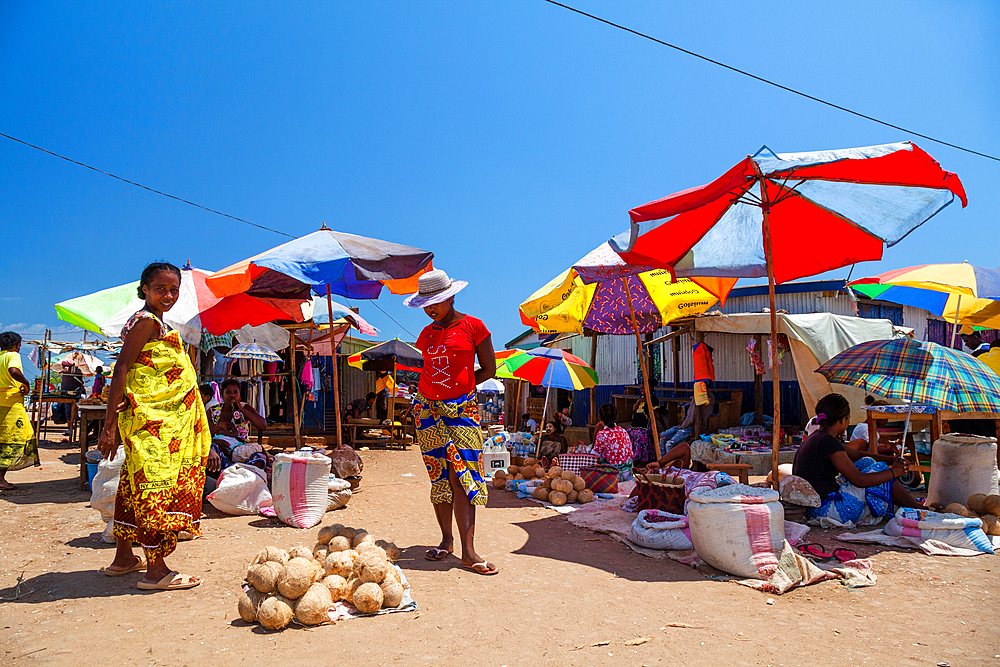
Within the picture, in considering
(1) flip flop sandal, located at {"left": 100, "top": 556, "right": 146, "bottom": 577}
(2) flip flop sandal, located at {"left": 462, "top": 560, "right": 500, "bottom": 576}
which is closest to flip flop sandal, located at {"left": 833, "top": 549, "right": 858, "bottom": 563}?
(2) flip flop sandal, located at {"left": 462, "top": 560, "right": 500, "bottom": 576}

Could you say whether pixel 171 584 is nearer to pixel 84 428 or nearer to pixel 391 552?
pixel 391 552

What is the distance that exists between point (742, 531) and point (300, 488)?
336 centimetres

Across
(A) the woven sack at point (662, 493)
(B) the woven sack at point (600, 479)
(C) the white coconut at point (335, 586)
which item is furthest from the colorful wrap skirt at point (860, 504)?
(C) the white coconut at point (335, 586)

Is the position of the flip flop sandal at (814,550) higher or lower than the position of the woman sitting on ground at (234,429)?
lower

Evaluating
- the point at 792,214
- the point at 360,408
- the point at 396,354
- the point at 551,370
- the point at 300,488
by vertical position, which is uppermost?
the point at 792,214

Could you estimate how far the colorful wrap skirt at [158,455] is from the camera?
3.25 m

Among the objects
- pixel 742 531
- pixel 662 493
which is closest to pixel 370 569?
pixel 742 531

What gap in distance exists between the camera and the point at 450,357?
395 cm

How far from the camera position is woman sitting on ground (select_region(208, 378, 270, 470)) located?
6.01 meters

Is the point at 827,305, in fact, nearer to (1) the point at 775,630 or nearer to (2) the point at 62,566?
(1) the point at 775,630

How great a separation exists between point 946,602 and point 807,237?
3813 millimetres

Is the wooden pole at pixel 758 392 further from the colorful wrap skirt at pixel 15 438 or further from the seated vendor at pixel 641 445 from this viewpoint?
the colorful wrap skirt at pixel 15 438

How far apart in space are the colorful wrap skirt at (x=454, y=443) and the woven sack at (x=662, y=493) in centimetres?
188

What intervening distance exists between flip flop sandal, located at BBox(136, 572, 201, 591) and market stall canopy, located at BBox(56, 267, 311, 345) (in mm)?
4301
